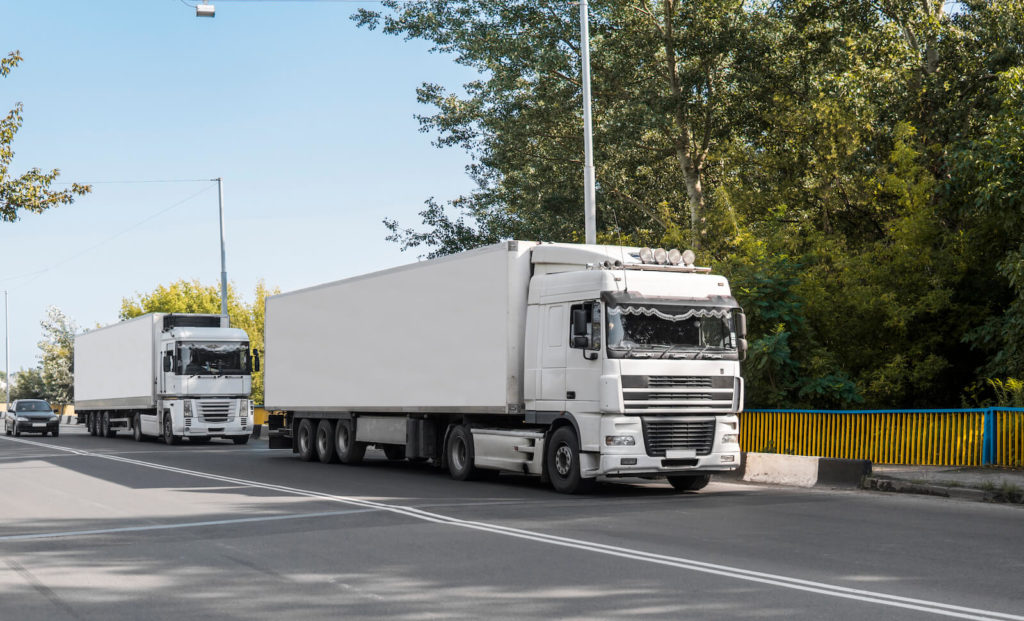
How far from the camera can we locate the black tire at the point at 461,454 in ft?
60.1

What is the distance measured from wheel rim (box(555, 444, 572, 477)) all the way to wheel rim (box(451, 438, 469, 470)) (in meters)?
2.65

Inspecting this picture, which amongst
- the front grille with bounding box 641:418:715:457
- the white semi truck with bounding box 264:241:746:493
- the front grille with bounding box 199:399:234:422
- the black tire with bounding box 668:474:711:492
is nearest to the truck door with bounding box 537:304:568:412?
the white semi truck with bounding box 264:241:746:493

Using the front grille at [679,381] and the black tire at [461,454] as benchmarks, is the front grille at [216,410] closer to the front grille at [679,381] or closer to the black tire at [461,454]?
the black tire at [461,454]

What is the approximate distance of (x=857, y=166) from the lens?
1136 inches

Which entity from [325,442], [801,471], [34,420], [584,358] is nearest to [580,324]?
[584,358]

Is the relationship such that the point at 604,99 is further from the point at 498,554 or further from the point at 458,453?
the point at 498,554

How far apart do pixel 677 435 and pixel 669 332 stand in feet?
4.71

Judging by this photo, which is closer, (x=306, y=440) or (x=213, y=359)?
(x=306, y=440)

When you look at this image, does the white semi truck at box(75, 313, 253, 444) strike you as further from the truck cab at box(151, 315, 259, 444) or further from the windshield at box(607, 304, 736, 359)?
the windshield at box(607, 304, 736, 359)

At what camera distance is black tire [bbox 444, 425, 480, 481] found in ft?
60.1

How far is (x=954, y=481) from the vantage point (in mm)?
15523

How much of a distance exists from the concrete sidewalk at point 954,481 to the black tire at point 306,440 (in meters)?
12.2

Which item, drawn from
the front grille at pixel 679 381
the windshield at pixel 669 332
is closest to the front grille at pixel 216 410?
the windshield at pixel 669 332

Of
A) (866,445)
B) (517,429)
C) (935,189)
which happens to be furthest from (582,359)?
(935,189)
